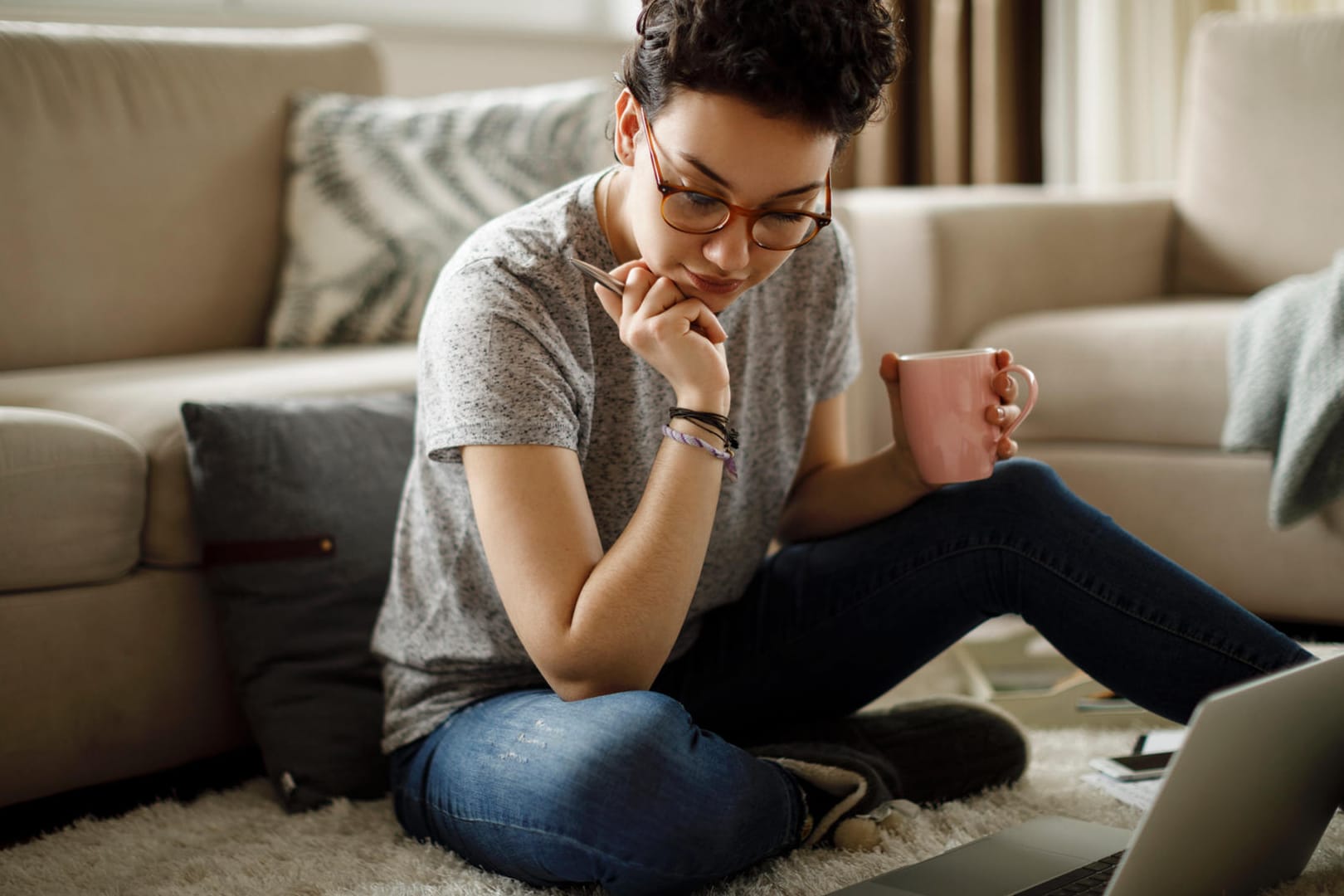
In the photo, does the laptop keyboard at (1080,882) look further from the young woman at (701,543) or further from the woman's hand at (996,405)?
the woman's hand at (996,405)

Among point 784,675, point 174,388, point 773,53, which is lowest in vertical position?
point 784,675

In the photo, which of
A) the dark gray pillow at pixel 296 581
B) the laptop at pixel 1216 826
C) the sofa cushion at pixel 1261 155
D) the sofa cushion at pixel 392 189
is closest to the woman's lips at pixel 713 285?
the laptop at pixel 1216 826

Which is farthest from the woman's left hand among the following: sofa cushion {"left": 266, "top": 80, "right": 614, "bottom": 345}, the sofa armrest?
sofa cushion {"left": 266, "top": 80, "right": 614, "bottom": 345}

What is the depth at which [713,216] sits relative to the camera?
988 millimetres

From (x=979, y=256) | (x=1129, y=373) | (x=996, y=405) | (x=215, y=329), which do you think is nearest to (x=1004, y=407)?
(x=996, y=405)

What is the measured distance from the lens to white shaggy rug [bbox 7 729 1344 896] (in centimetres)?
110

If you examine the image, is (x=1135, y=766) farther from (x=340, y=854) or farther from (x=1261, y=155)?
(x=1261, y=155)

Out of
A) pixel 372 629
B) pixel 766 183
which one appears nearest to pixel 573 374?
pixel 766 183

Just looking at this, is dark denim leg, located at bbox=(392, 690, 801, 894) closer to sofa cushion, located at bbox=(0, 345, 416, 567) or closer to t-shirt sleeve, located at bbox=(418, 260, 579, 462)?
t-shirt sleeve, located at bbox=(418, 260, 579, 462)

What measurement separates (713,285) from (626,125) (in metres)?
0.15

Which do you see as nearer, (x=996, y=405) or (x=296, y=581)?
(x=996, y=405)

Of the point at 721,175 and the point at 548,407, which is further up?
the point at 721,175

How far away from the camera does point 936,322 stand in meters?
2.16

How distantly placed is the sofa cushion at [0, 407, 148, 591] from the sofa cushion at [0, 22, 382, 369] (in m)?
0.62
